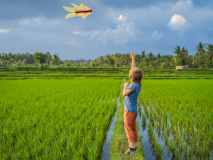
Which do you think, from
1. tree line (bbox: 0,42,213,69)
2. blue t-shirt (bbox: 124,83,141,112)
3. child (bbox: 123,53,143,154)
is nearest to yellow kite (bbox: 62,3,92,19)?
child (bbox: 123,53,143,154)

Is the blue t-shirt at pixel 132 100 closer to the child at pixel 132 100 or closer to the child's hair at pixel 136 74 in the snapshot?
the child at pixel 132 100

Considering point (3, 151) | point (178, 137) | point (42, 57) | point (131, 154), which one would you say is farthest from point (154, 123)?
point (42, 57)

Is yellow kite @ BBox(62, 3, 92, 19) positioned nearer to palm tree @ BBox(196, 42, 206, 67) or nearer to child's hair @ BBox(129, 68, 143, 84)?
child's hair @ BBox(129, 68, 143, 84)

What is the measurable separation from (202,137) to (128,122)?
5.63 feet

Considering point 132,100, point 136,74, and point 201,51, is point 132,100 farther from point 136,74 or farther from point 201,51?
point 201,51

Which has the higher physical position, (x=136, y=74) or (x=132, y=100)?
(x=136, y=74)

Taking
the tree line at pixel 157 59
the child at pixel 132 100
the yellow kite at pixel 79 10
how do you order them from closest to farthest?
the yellow kite at pixel 79 10
the child at pixel 132 100
the tree line at pixel 157 59

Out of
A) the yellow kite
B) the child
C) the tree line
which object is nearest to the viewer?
the yellow kite

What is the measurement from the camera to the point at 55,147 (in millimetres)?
2516

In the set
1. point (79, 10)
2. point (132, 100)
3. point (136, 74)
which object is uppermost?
point (79, 10)

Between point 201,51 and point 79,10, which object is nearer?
point 79,10

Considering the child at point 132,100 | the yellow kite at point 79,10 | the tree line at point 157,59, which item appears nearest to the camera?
the yellow kite at point 79,10

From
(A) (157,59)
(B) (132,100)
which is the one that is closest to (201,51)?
(A) (157,59)

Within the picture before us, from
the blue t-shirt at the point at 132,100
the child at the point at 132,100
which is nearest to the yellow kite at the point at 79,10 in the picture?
Answer: the child at the point at 132,100
